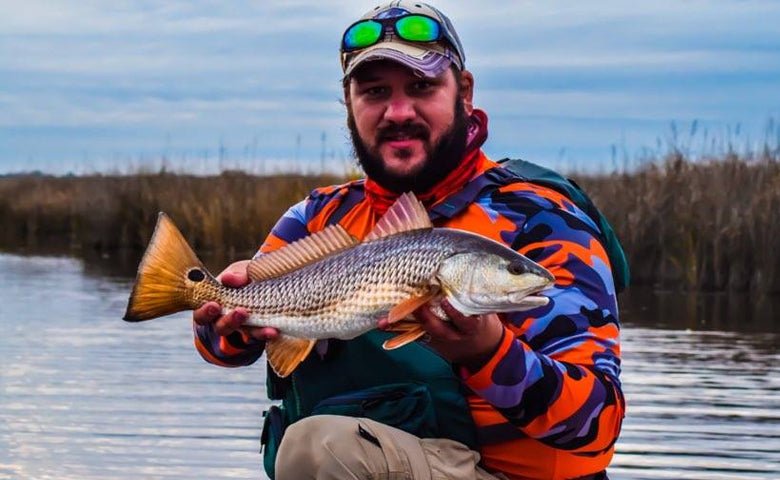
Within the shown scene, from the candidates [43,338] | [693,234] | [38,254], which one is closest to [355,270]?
[43,338]

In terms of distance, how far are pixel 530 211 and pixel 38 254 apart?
72.2 ft

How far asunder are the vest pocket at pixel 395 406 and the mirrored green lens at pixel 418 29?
1.01 m

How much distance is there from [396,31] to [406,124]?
28 cm

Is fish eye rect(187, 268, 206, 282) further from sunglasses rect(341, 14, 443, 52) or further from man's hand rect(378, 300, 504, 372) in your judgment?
sunglasses rect(341, 14, 443, 52)

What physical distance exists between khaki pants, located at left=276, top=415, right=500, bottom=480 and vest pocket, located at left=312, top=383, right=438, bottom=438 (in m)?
0.05

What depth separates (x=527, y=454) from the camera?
4379 millimetres

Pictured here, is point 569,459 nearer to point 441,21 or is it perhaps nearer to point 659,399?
point 441,21

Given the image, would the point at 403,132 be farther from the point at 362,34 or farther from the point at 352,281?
the point at 352,281

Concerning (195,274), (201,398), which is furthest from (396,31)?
(201,398)

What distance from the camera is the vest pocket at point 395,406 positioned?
4.39 meters

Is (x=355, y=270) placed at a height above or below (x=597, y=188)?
above

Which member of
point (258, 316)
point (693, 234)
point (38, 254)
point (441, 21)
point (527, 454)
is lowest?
point (38, 254)

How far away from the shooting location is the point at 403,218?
412cm

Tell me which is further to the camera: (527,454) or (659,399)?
(659,399)
